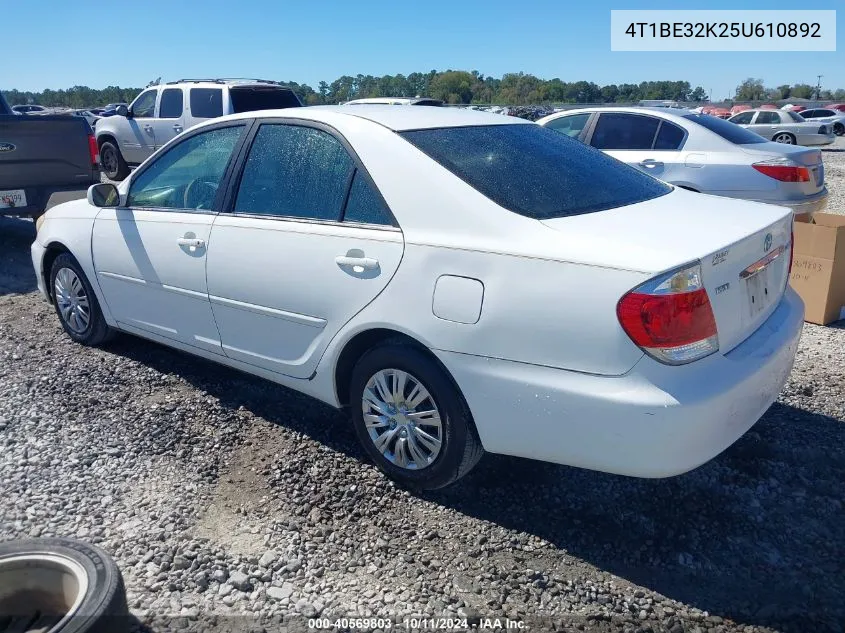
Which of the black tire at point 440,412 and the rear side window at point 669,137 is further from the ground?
the rear side window at point 669,137

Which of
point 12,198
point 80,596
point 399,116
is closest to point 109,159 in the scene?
point 12,198

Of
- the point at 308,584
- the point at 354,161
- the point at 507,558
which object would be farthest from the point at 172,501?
the point at 354,161

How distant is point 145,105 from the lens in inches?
585

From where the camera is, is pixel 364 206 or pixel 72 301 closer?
pixel 364 206

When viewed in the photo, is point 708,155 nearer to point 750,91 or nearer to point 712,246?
point 712,246

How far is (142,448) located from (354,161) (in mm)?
1819

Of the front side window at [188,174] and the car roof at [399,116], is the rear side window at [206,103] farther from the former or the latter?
the car roof at [399,116]

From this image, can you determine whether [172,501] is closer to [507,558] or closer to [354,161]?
[507,558]

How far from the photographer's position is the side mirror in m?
4.59

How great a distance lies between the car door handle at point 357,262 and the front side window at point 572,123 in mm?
6168

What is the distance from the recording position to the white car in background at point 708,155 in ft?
A: 23.7

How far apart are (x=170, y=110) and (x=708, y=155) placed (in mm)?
10535

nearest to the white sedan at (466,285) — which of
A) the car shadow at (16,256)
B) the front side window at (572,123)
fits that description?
the car shadow at (16,256)

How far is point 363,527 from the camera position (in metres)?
3.11
